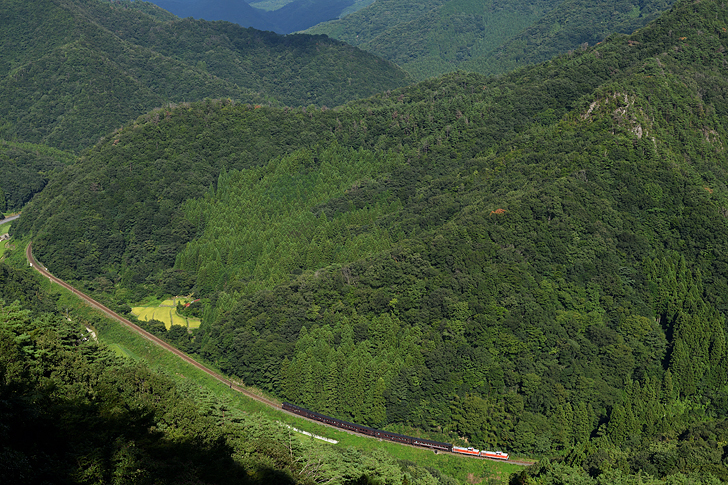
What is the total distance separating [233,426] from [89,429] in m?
13.6

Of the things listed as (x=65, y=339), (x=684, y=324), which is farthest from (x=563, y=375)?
(x=65, y=339)

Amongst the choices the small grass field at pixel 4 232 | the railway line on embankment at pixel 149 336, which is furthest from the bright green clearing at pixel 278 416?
Answer: the small grass field at pixel 4 232

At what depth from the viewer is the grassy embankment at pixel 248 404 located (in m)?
74.6

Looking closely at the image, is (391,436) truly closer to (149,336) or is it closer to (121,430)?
(121,430)

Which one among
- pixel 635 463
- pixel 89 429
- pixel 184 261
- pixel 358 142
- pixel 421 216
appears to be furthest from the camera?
pixel 358 142

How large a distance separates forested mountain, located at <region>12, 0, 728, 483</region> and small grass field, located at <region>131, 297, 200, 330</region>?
3.79m

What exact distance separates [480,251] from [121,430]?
57479mm

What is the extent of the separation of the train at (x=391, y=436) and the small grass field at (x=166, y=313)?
29665 millimetres

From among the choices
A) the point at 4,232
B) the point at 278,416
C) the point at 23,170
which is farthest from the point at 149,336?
the point at 23,170

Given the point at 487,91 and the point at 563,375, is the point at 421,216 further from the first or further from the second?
the point at 487,91

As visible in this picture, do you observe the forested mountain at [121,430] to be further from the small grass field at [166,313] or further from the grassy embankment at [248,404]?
the small grass field at [166,313]

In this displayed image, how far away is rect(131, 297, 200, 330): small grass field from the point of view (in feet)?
353

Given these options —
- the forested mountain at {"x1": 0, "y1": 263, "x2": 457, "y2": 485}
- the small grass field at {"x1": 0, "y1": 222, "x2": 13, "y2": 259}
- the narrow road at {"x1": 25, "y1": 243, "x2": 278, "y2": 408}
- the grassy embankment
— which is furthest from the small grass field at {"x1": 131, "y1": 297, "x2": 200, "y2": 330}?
Answer: the forested mountain at {"x1": 0, "y1": 263, "x2": 457, "y2": 485}

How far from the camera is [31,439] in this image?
4141cm
